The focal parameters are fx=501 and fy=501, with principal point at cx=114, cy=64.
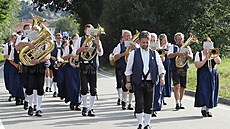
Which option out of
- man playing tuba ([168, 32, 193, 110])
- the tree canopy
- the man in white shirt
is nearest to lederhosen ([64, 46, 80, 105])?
man playing tuba ([168, 32, 193, 110])

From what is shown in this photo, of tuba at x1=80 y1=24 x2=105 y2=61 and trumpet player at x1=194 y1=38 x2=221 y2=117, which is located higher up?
tuba at x1=80 y1=24 x2=105 y2=61

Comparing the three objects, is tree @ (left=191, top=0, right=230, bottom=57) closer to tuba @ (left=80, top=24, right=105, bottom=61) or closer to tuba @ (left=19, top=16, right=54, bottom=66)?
tuba @ (left=80, top=24, right=105, bottom=61)

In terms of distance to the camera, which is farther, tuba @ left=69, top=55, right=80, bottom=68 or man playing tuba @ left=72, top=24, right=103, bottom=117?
tuba @ left=69, top=55, right=80, bottom=68

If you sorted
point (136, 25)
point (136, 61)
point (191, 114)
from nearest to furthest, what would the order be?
point (136, 61), point (191, 114), point (136, 25)

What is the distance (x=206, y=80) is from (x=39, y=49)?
3933 millimetres

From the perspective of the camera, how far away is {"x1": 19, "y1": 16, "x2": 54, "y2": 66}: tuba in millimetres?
11234

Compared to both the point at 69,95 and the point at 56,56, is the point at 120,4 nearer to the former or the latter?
the point at 56,56

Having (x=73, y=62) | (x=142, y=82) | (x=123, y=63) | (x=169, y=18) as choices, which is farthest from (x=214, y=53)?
(x=169, y=18)

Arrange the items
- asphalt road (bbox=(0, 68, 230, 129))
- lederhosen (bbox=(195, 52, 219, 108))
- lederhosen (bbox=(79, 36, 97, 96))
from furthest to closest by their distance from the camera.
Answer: lederhosen (bbox=(195, 52, 219, 108)), lederhosen (bbox=(79, 36, 97, 96)), asphalt road (bbox=(0, 68, 230, 129))

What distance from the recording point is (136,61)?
29.1 ft

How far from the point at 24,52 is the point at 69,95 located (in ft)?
7.39

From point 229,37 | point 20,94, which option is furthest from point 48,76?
point 229,37

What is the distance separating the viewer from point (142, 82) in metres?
8.95

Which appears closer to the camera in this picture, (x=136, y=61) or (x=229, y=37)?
(x=136, y=61)
